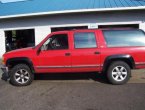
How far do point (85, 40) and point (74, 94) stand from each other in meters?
2.09

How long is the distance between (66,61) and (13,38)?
9.65 m

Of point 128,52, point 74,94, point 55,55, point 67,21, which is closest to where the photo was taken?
point 74,94

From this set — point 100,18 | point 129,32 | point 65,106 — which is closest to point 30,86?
point 65,106

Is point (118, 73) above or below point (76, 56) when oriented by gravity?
below

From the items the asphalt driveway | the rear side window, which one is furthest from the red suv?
the asphalt driveway

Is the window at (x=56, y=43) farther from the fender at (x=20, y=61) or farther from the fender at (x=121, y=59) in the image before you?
the fender at (x=121, y=59)

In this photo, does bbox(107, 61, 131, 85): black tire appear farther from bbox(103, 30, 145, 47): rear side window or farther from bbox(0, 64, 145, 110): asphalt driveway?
bbox(103, 30, 145, 47): rear side window

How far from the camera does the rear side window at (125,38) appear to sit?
29.8 feet

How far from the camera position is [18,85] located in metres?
9.44

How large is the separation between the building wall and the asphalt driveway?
4904mm

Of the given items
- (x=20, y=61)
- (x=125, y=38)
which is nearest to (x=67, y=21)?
(x=20, y=61)

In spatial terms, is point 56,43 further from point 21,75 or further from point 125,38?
point 125,38

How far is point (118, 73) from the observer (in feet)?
30.1

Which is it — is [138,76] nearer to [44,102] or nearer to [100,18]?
[44,102]
